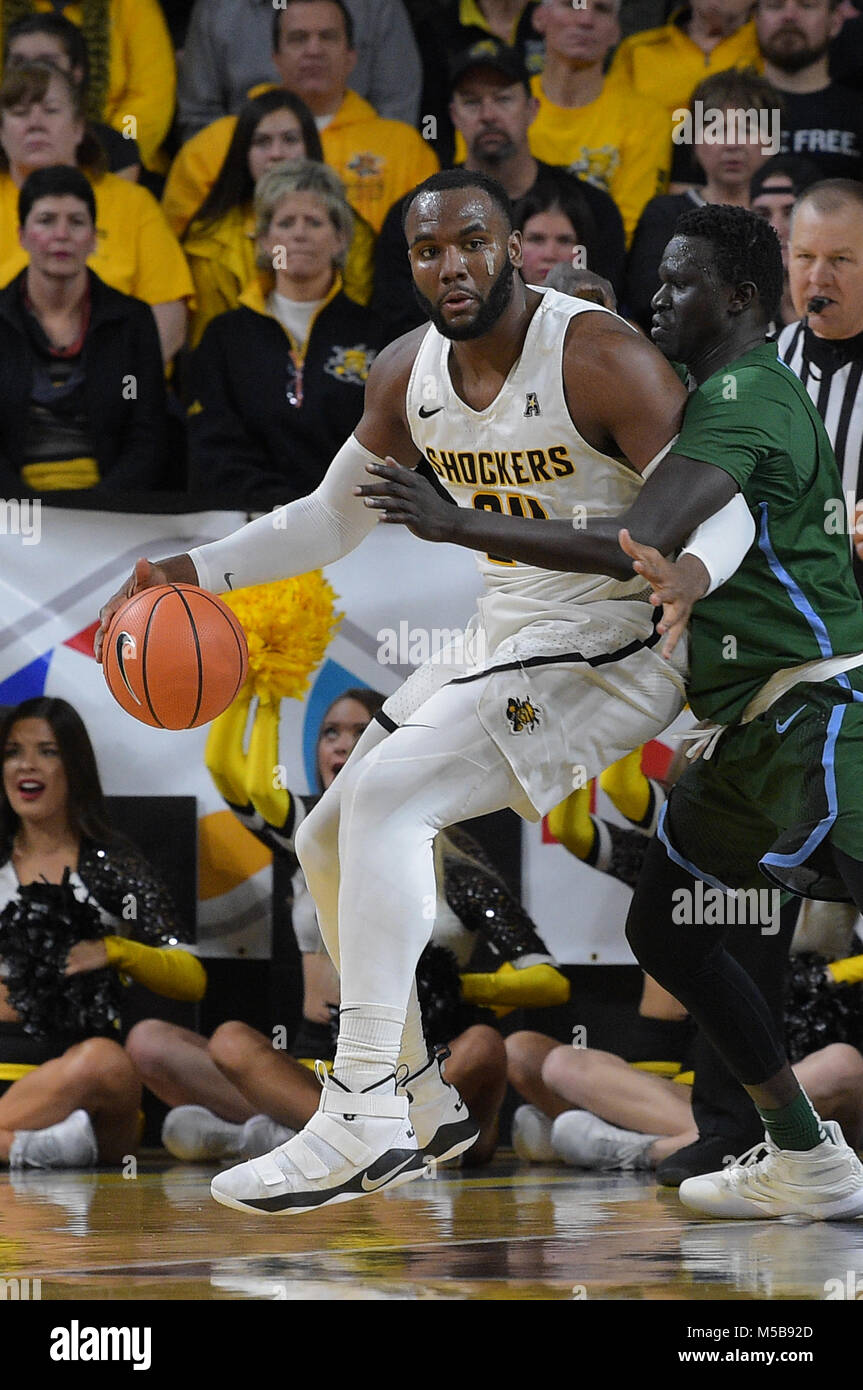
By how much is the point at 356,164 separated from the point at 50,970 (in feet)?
9.83

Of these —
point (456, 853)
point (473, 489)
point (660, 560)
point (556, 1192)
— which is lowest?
point (556, 1192)

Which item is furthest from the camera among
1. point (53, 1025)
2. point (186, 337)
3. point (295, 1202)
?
point (186, 337)

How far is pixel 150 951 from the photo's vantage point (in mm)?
4473

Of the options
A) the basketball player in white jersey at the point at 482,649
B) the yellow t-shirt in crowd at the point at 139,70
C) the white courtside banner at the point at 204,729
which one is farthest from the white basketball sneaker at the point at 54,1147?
the yellow t-shirt in crowd at the point at 139,70

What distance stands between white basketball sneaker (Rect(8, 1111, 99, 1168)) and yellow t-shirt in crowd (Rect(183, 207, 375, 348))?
2.66m

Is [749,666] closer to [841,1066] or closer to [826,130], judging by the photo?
[841,1066]

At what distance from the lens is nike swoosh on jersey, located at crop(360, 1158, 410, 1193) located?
110 inches

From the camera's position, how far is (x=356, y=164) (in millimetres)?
5801

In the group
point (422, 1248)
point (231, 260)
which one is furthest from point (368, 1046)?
point (231, 260)

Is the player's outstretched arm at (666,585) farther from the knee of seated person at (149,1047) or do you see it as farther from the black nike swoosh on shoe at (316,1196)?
the knee of seated person at (149,1047)
